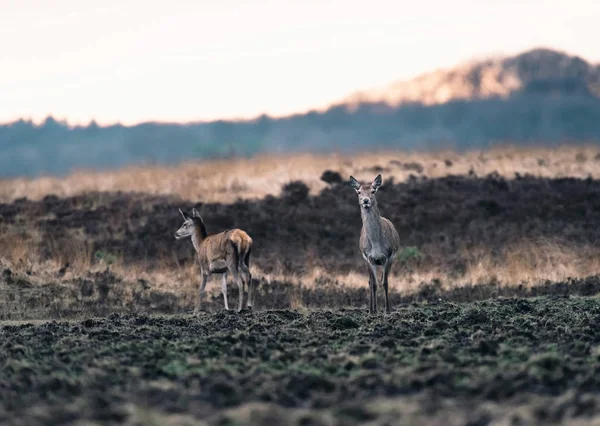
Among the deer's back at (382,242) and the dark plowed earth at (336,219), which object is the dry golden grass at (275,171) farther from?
the deer's back at (382,242)

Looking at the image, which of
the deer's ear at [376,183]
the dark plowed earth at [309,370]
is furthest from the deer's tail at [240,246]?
the dark plowed earth at [309,370]

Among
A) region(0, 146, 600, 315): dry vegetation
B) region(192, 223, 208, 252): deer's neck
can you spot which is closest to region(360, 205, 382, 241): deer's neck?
region(0, 146, 600, 315): dry vegetation

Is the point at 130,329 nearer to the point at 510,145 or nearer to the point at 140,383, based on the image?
the point at 140,383

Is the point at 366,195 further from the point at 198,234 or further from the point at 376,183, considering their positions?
the point at 198,234

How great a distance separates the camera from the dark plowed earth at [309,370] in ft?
30.8

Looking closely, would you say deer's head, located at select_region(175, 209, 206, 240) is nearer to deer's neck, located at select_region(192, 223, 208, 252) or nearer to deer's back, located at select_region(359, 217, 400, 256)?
deer's neck, located at select_region(192, 223, 208, 252)

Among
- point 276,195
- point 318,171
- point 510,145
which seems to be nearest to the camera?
point 276,195

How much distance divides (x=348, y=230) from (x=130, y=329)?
913 inches

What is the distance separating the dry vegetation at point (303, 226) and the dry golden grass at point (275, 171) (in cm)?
9

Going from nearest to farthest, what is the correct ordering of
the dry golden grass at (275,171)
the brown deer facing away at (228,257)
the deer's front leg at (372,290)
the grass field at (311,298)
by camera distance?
the grass field at (311,298) < the deer's front leg at (372,290) < the brown deer facing away at (228,257) < the dry golden grass at (275,171)

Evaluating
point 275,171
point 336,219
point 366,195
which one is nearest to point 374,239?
point 366,195

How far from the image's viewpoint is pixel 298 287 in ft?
87.8

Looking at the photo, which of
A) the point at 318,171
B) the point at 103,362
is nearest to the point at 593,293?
the point at 103,362

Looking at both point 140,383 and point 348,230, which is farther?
point 348,230
